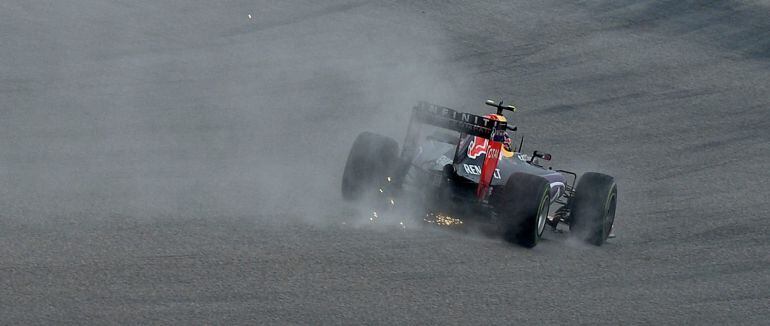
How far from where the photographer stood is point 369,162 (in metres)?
11.9

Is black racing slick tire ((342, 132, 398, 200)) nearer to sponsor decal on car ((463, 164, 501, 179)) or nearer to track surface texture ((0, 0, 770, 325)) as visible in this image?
track surface texture ((0, 0, 770, 325))

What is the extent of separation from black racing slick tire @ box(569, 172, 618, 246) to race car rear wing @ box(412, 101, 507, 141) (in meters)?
1.25

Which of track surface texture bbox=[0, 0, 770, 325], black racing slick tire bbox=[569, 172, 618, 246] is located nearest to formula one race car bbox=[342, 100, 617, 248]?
black racing slick tire bbox=[569, 172, 618, 246]

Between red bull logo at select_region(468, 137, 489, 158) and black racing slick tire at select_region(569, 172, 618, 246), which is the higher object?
red bull logo at select_region(468, 137, 489, 158)

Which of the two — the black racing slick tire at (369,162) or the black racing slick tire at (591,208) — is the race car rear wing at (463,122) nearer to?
the black racing slick tire at (369,162)

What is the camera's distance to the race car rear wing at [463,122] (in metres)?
11.7

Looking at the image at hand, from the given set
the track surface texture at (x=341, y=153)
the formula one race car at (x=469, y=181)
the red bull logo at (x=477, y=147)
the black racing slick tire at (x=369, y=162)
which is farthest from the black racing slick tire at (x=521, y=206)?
the black racing slick tire at (x=369, y=162)

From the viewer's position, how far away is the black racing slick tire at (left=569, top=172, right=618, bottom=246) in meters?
12.3

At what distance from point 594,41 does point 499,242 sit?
1108cm

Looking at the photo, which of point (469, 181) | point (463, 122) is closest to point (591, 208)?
point (469, 181)

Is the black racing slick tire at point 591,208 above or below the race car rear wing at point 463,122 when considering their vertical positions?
below

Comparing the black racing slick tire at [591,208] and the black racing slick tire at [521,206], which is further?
the black racing slick tire at [591,208]

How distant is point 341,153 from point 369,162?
3939 mm

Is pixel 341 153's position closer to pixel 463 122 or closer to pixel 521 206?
pixel 463 122
